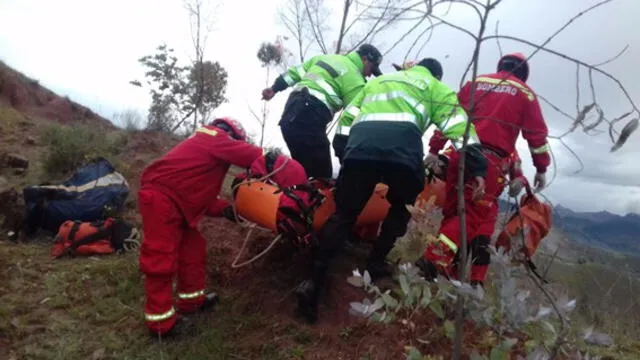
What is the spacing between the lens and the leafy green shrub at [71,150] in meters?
7.61

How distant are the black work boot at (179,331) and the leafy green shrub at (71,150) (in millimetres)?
4800

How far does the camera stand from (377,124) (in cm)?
315

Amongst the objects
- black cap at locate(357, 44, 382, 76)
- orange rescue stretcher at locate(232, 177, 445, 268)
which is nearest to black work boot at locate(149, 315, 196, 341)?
orange rescue stretcher at locate(232, 177, 445, 268)

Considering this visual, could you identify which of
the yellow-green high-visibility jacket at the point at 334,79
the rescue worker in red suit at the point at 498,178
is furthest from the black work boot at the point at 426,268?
the yellow-green high-visibility jacket at the point at 334,79

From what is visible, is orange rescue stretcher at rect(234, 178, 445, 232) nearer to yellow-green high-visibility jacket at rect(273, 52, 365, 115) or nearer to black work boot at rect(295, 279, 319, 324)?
black work boot at rect(295, 279, 319, 324)

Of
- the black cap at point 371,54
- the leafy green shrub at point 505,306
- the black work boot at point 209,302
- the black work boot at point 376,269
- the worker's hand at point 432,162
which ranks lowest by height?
the black work boot at point 209,302

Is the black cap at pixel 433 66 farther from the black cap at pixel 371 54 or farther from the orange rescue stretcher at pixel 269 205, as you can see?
the black cap at pixel 371 54

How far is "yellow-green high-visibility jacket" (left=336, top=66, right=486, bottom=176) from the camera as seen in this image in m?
3.07

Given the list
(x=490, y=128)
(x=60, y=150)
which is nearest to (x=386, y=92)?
(x=490, y=128)

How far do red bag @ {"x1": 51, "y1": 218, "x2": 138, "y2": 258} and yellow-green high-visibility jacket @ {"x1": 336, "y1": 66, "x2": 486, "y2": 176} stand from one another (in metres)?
3.06

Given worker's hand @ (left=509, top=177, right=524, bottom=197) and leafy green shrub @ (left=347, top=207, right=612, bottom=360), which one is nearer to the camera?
leafy green shrub @ (left=347, top=207, right=612, bottom=360)

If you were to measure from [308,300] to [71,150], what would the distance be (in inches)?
232

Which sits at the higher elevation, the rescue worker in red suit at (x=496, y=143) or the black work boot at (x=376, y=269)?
the rescue worker in red suit at (x=496, y=143)

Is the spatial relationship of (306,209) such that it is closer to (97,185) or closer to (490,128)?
(490,128)
